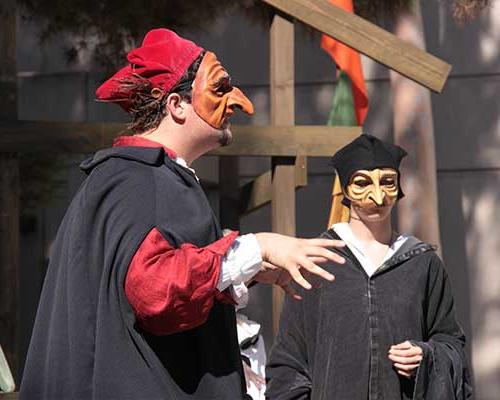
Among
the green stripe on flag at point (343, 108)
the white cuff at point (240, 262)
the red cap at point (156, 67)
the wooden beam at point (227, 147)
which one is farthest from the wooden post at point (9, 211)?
the white cuff at point (240, 262)

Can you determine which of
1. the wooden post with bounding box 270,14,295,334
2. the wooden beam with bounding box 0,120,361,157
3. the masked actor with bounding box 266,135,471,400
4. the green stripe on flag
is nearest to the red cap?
the masked actor with bounding box 266,135,471,400

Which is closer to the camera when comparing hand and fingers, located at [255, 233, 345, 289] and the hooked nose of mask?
hand and fingers, located at [255, 233, 345, 289]

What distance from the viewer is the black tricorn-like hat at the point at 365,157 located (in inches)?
200

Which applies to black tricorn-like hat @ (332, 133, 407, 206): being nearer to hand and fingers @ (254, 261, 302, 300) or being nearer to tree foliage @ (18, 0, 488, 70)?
hand and fingers @ (254, 261, 302, 300)

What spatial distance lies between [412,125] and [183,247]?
6.75 meters

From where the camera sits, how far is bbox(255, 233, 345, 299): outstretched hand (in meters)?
3.00

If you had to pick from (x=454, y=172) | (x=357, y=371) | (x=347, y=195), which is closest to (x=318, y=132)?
(x=347, y=195)

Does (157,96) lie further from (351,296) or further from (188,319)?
(351,296)

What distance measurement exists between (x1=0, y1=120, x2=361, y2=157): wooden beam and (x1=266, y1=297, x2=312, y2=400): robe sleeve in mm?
2047

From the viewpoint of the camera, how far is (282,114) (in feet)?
23.2

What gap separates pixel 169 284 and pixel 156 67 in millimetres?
622

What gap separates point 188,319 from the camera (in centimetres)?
303

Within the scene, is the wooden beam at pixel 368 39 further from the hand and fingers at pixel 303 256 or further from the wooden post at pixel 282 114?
the hand and fingers at pixel 303 256

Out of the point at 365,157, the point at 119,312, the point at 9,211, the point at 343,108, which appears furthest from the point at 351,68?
the point at 119,312
